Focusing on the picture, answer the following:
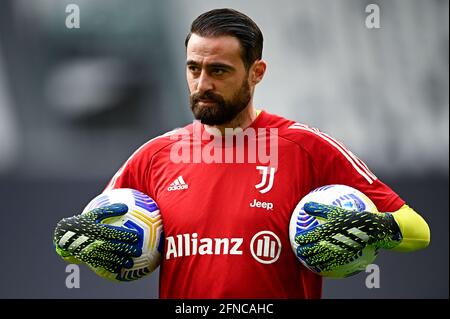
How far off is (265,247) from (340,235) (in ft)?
1.16

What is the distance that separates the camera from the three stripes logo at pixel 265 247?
10.6 feet

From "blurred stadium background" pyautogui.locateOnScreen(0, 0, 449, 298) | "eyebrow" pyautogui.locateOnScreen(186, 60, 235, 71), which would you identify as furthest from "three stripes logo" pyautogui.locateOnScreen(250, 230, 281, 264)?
"blurred stadium background" pyautogui.locateOnScreen(0, 0, 449, 298)

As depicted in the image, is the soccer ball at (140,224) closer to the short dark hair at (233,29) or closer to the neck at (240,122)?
the neck at (240,122)

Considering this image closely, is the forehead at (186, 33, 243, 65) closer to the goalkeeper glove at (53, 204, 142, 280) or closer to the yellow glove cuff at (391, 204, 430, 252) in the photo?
the goalkeeper glove at (53, 204, 142, 280)

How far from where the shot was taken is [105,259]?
323cm

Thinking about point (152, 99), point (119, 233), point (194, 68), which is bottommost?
point (119, 233)

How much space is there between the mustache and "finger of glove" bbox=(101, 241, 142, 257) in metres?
0.67

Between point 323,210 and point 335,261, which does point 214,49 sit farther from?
point 335,261

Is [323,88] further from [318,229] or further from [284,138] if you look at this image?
[318,229]

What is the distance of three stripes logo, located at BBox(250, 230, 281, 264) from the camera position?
3240 millimetres

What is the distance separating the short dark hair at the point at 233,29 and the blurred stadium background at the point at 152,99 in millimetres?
2283

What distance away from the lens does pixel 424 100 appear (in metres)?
5.94

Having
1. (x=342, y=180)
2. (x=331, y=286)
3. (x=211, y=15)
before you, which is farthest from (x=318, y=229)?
(x=331, y=286)

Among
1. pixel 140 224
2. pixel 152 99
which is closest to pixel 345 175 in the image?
pixel 140 224
